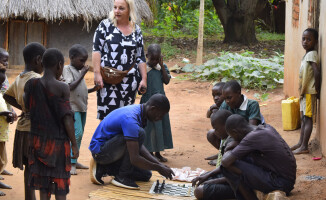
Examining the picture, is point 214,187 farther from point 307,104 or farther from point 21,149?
point 307,104

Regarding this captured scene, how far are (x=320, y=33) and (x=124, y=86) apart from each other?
258cm

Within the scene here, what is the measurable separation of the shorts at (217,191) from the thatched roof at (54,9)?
9527 mm

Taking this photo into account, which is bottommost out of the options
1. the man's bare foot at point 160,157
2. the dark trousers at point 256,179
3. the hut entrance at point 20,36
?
the man's bare foot at point 160,157

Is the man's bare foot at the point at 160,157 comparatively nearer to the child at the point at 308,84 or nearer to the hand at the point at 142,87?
the hand at the point at 142,87

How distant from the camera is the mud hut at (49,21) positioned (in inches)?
504

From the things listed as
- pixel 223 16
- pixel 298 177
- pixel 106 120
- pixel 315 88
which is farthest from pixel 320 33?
pixel 223 16

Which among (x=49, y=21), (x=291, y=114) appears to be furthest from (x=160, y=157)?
(x=49, y=21)

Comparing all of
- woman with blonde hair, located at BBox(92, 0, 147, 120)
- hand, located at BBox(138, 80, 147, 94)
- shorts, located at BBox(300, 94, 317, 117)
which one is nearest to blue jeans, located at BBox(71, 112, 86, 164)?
woman with blonde hair, located at BBox(92, 0, 147, 120)

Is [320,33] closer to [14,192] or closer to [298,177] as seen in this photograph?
[298,177]

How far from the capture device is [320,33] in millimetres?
6223

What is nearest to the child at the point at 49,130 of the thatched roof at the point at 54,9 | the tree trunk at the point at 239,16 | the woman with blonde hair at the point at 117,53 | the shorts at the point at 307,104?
the woman with blonde hair at the point at 117,53

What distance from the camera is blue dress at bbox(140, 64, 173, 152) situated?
5922mm

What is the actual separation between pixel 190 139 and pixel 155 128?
169 cm

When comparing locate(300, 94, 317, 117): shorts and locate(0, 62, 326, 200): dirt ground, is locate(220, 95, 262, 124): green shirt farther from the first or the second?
locate(300, 94, 317, 117): shorts
